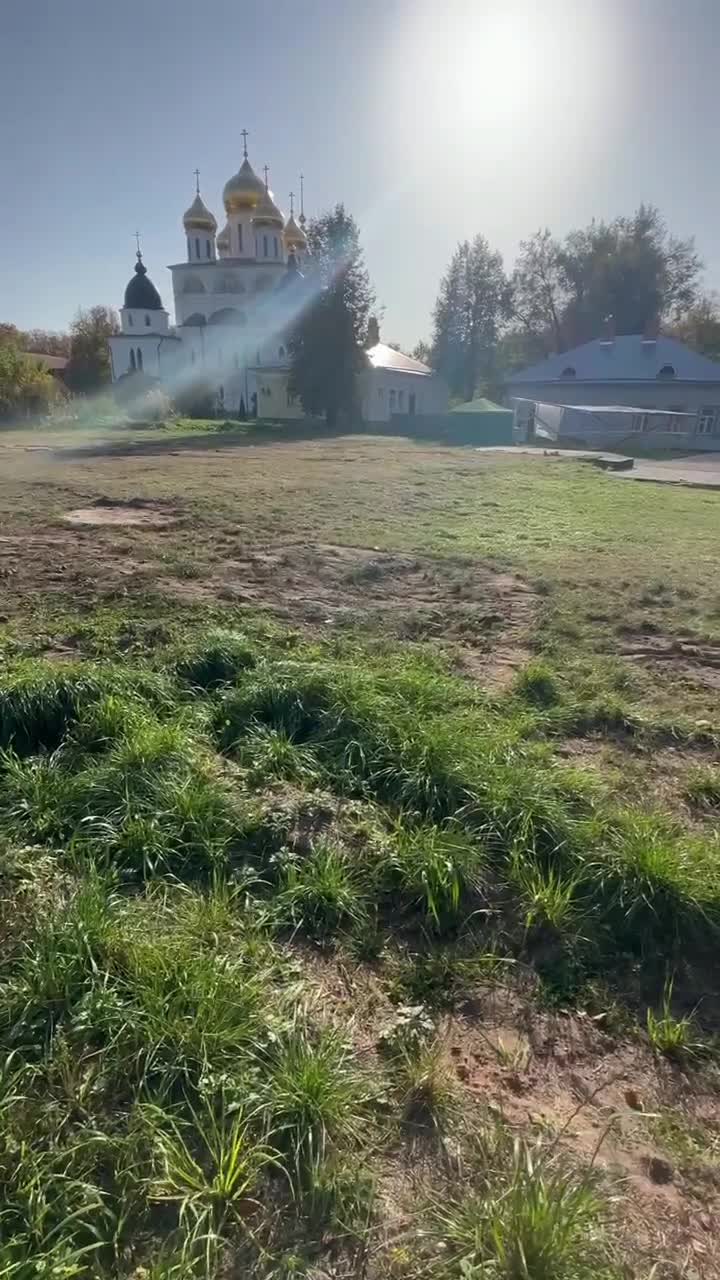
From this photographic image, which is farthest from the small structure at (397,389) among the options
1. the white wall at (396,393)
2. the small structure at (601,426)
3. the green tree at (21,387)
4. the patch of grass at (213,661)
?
the patch of grass at (213,661)

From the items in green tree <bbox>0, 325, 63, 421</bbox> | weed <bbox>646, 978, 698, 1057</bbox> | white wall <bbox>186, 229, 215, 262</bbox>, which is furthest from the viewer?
white wall <bbox>186, 229, 215, 262</bbox>

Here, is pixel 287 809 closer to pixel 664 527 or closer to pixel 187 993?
pixel 187 993

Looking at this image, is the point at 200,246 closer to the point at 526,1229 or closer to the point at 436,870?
the point at 436,870

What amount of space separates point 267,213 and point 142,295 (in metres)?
10.4

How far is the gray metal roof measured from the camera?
40781 millimetres

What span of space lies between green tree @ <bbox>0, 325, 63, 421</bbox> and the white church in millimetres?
9843

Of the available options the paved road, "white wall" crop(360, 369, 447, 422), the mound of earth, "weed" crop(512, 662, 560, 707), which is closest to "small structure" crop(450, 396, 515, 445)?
"white wall" crop(360, 369, 447, 422)

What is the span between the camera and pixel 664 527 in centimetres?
920

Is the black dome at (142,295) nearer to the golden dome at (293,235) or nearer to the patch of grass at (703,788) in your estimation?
the golden dome at (293,235)

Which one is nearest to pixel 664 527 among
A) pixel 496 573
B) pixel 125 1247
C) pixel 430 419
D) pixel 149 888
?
pixel 496 573

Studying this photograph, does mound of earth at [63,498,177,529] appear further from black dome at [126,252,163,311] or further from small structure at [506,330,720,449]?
black dome at [126,252,163,311]

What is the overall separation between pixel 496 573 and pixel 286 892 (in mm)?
4611

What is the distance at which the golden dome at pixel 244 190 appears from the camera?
43812 mm

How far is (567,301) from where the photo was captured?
57.1 meters
